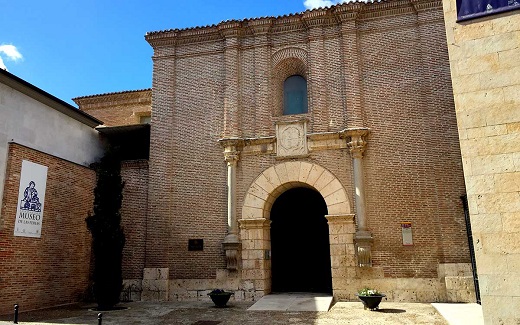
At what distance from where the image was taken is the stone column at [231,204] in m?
12.1

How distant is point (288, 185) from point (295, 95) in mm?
2948

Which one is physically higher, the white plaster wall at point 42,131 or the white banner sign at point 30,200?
the white plaster wall at point 42,131

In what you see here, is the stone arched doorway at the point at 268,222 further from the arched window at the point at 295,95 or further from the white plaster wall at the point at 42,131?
the white plaster wall at the point at 42,131

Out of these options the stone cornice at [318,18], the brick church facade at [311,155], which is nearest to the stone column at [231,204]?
the brick church facade at [311,155]

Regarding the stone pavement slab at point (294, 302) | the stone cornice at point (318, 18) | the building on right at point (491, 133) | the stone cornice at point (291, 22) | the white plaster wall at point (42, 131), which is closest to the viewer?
the building on right at point (491, 133)

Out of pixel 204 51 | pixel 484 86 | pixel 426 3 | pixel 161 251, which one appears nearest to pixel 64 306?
pixel 161 251

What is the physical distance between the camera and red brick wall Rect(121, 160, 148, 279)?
12.8m

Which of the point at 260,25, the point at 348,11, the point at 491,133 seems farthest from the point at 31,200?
the point at 491,133

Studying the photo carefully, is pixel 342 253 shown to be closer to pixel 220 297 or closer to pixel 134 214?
pixel 220 297

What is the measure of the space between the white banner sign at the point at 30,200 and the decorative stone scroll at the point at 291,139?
21.6ft

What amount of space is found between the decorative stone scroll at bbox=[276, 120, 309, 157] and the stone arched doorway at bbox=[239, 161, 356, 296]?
13.1 inches

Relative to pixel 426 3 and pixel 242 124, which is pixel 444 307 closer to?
pixel 242 124

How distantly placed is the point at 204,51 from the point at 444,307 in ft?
33.2

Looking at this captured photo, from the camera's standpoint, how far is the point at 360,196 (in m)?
11.6
